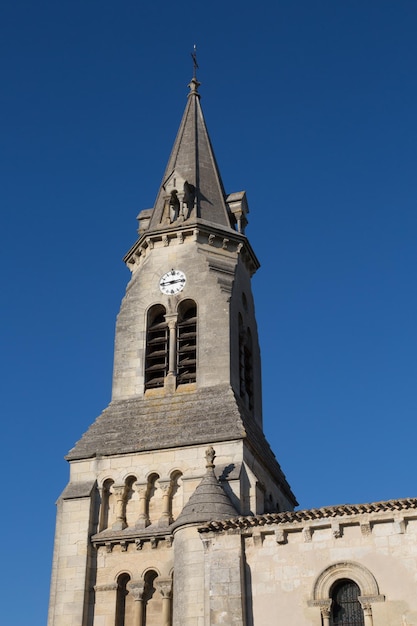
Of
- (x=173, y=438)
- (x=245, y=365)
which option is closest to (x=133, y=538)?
(x=173, y=438)

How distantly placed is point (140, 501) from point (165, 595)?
9.92 ft

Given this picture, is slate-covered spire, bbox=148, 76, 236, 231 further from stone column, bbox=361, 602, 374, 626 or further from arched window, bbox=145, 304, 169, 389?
stone column, bbox=361, 602, 374, 626

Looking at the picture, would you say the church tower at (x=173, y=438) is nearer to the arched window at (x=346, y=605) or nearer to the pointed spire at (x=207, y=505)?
the pointed spire at (x=207, y=505)

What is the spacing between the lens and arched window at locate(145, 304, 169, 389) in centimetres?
3288

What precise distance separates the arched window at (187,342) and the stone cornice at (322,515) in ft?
24.7

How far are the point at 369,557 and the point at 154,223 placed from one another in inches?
653

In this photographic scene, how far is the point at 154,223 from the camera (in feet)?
120

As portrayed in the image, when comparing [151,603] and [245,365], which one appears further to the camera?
[245,365]

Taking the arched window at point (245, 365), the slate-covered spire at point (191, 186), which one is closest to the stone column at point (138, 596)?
the arched window at point (245, 365)

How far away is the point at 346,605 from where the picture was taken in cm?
2402

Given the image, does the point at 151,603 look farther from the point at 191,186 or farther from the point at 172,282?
the point at 191,186

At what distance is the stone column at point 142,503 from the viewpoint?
29.0m

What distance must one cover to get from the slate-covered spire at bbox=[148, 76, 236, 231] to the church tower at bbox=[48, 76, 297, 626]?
0.07 meters

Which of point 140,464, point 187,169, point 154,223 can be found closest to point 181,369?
point 140,464
